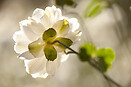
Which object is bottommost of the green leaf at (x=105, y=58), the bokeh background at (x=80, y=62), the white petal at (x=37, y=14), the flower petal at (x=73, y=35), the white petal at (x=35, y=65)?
the bokeh background at (x=80, y=62)

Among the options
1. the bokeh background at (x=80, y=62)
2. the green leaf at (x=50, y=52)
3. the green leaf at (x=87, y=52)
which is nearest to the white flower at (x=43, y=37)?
the green leaf at (x=50, y=52)

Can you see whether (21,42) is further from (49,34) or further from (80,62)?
(80,62)

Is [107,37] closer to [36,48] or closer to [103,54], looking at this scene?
[103,54]

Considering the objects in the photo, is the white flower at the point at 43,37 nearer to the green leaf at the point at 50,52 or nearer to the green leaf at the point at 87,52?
the green leaf at the point at 50,52

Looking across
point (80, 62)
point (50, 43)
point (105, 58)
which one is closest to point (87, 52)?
point (105, 58)

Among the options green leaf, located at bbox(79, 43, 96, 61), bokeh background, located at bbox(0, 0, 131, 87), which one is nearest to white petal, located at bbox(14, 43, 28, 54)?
green leaf, located at bbox(79, 43, 96, 61)

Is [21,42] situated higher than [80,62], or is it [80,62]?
[21,42]
